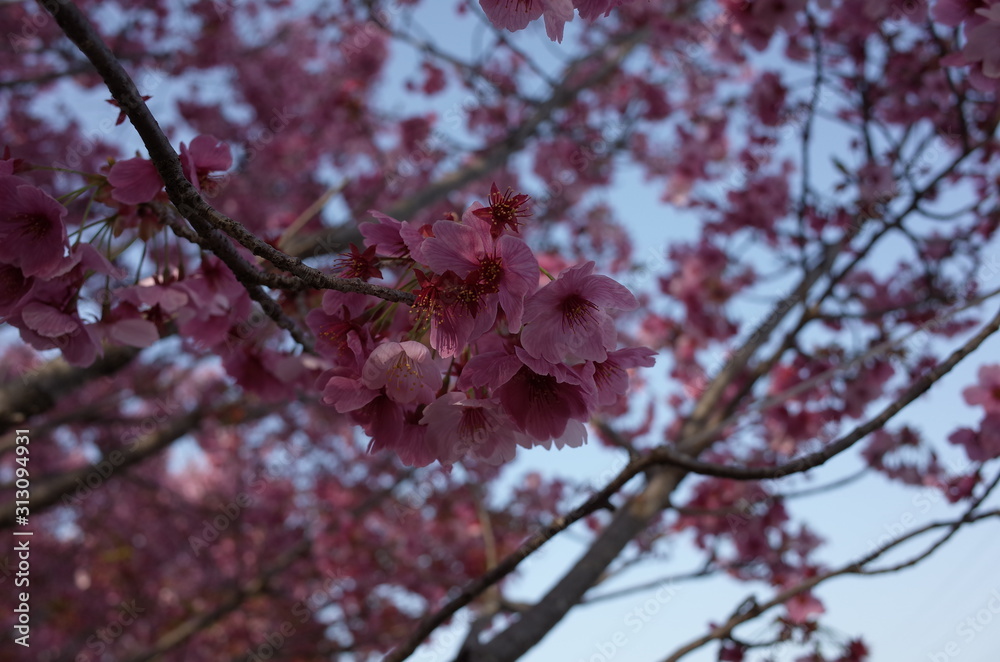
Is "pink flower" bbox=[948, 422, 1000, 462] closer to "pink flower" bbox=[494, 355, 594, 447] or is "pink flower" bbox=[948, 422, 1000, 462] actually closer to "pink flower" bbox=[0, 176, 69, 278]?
"pink flower" bbox=[494, 355, 594, 447]

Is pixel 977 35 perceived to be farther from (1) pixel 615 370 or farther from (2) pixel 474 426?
(2) pixel 474 426

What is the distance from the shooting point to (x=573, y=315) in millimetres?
1214

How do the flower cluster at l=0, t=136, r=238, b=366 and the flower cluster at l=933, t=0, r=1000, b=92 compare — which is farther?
the flower cluster at l=933, t=0, r=1000, b=92

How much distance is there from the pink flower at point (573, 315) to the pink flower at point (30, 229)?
1021 mm

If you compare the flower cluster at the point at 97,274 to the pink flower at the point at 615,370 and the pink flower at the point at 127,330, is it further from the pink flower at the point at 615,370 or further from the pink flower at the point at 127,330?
the pink flower at the point at 615,370

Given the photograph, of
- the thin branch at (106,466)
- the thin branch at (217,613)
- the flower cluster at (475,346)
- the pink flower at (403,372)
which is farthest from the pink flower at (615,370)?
the thin branch at (217,613)

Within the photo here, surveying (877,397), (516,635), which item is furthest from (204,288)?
(877,397)

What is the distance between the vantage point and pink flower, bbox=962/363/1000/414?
7.84 ft

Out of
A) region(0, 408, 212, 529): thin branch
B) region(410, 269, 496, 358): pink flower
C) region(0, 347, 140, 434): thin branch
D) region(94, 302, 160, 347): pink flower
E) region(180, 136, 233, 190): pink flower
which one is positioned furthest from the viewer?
region(0, 408, 212, 529): thin branch

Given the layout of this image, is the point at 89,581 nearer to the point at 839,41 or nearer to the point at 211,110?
the point at 211,110

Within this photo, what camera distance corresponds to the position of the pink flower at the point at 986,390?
239 cm

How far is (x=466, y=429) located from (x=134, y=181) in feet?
Result: 3.21

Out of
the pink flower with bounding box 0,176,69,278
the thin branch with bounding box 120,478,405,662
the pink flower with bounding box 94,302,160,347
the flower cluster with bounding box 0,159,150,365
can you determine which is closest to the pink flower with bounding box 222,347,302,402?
the pink flower with bounding box 94,302,160,347

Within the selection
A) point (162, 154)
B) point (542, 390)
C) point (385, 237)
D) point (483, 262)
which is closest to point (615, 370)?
point (542, 390)
